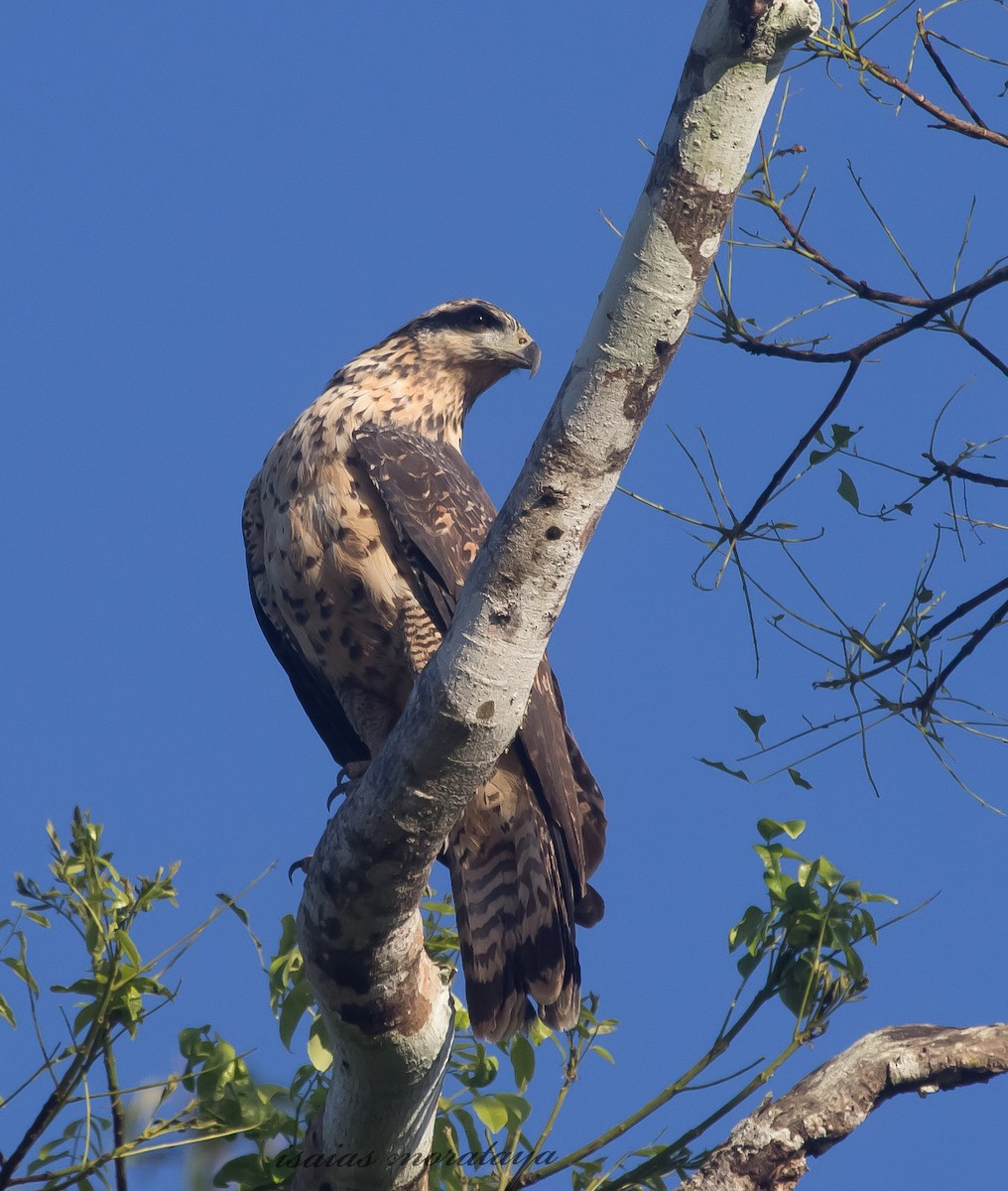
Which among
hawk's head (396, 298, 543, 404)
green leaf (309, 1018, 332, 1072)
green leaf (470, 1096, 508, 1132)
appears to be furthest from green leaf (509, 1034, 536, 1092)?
hawk's head (396, 298, 543, 404)

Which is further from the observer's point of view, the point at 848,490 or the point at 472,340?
the point at 472,340

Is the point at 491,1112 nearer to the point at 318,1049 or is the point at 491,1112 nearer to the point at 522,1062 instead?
the point at 522,1062

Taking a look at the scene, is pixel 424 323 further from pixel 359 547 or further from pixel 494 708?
pixel 494 708

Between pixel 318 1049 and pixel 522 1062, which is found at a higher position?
pixel 318 1049

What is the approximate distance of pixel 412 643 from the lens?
14.3ft

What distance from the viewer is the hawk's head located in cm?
527

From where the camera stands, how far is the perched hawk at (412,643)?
3971 mm

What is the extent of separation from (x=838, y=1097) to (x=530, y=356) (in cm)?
319

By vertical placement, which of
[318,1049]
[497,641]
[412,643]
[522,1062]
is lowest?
[522,1062]

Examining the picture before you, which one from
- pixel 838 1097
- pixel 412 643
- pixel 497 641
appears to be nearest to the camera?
pixel 497 641

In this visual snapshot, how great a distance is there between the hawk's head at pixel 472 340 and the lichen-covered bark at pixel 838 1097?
3041 millimetres

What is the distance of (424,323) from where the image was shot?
5328 mm

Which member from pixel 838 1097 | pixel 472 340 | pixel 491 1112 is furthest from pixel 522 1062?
pixel 472 340

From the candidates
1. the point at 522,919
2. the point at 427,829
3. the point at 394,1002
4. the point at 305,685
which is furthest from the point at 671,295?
the point at 305,685
